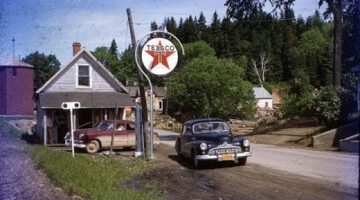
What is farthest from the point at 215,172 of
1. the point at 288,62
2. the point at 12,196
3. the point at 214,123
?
the point at 288,62

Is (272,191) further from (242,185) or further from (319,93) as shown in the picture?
(319,93)

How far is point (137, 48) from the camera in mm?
19281

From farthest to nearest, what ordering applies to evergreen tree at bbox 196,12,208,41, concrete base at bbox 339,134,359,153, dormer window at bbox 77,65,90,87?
dormer window at bbox 77,65,90,87
evergreen tree at bbox 196,12,208,41
concrete base at bbox 339,134,359,153

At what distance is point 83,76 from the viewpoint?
33.1 metres

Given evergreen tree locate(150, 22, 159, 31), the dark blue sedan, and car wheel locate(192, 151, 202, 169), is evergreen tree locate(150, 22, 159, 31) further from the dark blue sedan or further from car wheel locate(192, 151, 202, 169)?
car wheel locate(192, 151, 202, 169)

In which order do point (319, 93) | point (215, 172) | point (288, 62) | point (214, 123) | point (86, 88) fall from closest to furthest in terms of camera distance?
point (215, 172), point (214, 123), point (319, 93), point (86, 88), point (288, 62)

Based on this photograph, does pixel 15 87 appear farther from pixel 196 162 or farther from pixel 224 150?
pixel 224 150

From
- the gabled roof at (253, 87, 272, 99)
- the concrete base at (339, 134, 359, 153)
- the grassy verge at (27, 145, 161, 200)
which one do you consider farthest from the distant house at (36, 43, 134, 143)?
the gabled roof at (253, 87, 272, 99)

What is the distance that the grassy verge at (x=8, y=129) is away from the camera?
1506 inches

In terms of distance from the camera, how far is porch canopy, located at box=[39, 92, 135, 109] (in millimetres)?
31031

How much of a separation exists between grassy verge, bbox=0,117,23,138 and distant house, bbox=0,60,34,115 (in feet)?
2.41

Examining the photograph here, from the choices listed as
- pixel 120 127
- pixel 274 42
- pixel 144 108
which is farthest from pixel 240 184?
pixel 274 42

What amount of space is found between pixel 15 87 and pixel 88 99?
33.8ft

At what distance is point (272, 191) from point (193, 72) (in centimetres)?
3520
